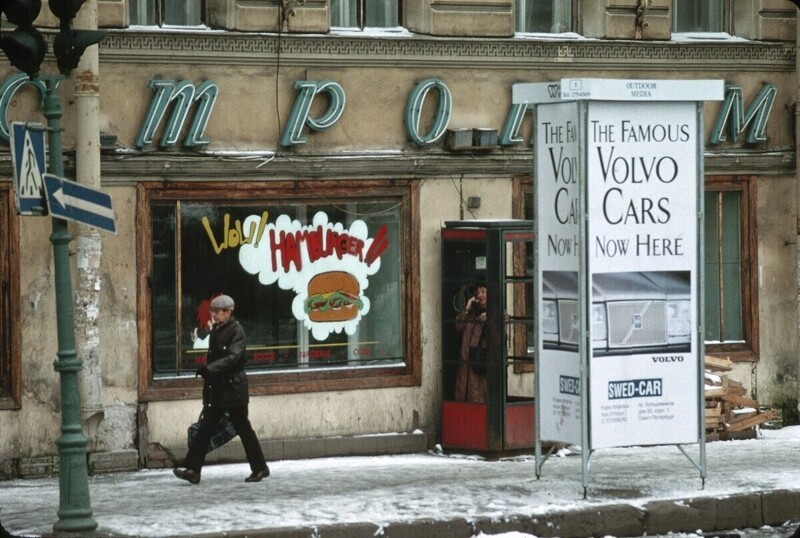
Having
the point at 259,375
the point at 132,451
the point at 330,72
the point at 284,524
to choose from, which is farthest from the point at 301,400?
the point at 284,524

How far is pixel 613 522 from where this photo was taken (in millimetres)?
13125

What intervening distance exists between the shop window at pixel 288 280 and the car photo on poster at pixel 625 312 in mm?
3540

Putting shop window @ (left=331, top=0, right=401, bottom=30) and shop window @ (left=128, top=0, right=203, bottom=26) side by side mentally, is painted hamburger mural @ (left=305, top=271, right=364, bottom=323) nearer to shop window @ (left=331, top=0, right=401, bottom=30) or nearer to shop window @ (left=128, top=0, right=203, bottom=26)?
shop window @ (left=331, top=0, right=401, bottom=30)

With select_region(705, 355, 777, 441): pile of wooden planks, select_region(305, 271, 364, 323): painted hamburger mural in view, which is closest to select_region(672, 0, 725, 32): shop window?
select_region(705, 355, 777, 441): pile of wooden planks

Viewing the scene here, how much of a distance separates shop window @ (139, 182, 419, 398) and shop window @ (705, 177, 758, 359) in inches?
152

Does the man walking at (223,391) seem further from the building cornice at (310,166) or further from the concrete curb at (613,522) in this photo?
the concrete curb at (613,522)

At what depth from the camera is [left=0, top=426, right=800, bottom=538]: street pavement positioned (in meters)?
12.5

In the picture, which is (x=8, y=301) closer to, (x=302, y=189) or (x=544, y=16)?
(x=302, y=189)

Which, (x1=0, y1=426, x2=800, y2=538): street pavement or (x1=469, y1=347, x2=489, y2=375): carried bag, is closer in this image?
(x1=0, y1=426, x2=800, y2=538): street pavement

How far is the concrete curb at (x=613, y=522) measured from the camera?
485 inches

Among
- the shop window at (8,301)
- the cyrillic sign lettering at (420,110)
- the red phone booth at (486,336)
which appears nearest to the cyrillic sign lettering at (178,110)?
the shop window at (8,301)

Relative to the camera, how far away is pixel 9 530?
1230 cm

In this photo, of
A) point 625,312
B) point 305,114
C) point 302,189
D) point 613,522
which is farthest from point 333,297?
point 613,522

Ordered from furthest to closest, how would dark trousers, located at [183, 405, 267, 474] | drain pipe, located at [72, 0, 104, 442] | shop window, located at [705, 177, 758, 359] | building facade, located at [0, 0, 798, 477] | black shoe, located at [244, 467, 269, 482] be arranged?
shop window, located at [705, 177, 758, 359], building facade, located at [0, 0, 798, 477], drain pipe, located at [72, 0, 104, 442], black shoe, located at [244, 467, 269, 482], dark trousers, located at [183, 405, 267, 474]
